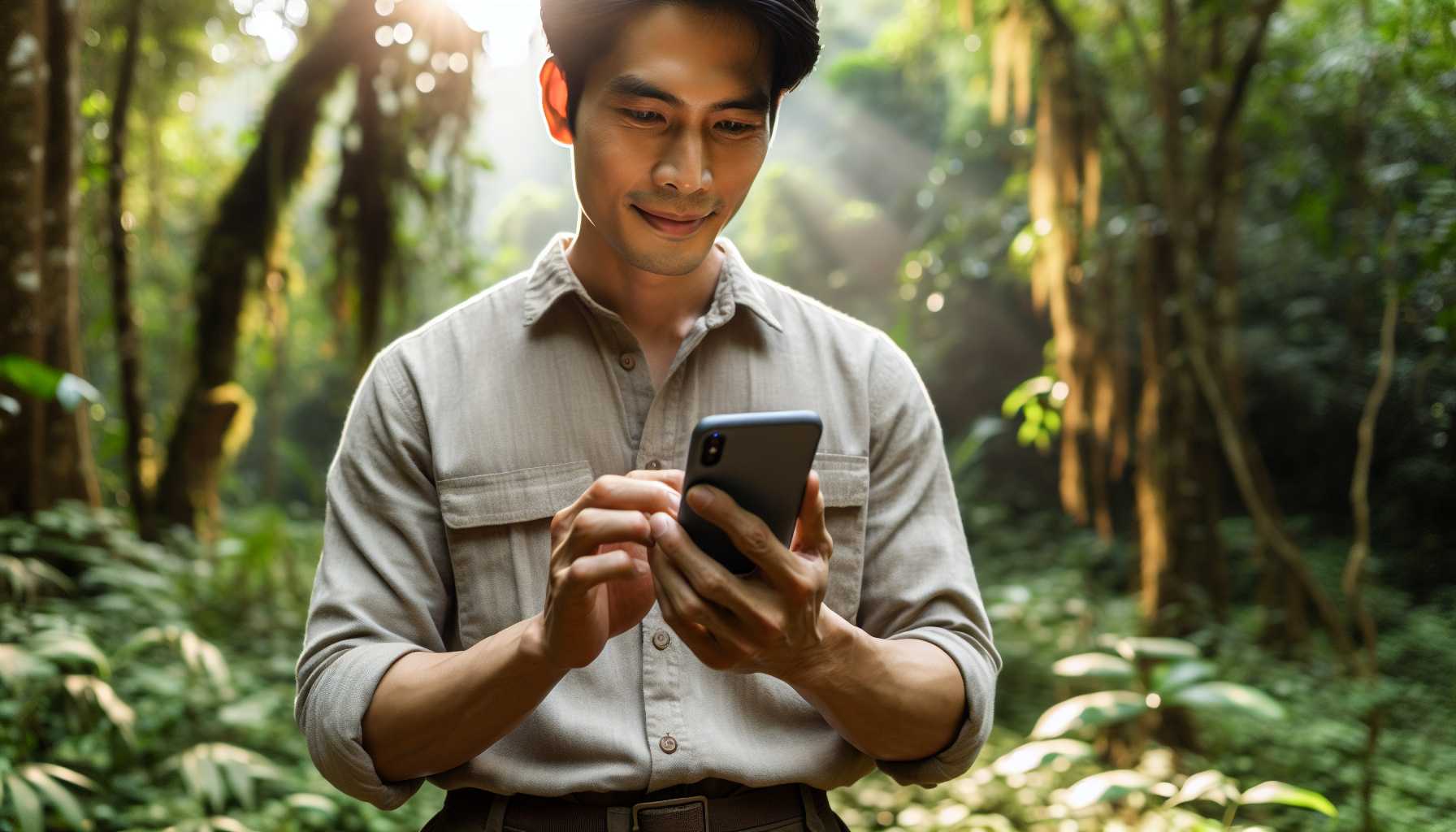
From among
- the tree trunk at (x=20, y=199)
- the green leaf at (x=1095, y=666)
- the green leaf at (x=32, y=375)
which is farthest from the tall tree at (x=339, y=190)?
the green leaf at (x=1095, y=666)

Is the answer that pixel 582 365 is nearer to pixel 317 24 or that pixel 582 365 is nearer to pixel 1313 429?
pixel 317 24

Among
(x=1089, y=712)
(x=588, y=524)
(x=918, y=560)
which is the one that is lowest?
(x=1089, y=712)

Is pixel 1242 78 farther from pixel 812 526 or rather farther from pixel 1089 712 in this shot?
pixel 812 526

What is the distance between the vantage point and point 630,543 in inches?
40.8

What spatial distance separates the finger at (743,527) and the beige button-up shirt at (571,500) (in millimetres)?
291

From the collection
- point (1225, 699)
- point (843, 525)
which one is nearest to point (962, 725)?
point (843, 525)

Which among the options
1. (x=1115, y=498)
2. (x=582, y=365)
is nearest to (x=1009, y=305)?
(x=1115, y=498)

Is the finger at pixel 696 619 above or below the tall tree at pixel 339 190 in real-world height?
below

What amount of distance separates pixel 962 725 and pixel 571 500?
A: 0.51m

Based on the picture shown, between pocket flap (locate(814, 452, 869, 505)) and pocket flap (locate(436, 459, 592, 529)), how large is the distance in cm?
29

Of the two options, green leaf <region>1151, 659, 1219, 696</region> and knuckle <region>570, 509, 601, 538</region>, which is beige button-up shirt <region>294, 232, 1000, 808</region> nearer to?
knuckle <region>570, 509, 601, 538</region>

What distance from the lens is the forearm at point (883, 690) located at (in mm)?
1099

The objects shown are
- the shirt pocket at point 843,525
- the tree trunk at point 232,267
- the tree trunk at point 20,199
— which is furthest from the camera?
the tree trunk at point 232,267

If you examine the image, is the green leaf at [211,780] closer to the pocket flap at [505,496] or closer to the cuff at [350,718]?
the cuff at [350,718]
